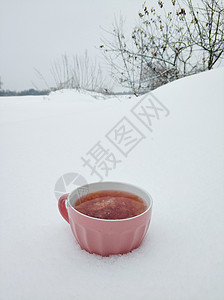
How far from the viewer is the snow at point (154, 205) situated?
0.41 metres

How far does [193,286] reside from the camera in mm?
397

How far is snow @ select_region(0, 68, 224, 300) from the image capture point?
1.33 ft

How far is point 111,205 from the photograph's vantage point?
0.50 meters

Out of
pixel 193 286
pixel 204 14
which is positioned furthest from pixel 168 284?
pixel 204 14

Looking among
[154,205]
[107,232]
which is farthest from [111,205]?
[154,205]

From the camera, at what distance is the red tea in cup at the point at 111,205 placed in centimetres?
47

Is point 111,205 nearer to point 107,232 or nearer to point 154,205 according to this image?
point 107,232

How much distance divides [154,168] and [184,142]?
206mm

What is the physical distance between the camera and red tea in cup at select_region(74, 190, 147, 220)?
470 mm

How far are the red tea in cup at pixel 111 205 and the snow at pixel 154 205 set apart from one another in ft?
0.29

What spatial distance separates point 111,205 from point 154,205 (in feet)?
0.62

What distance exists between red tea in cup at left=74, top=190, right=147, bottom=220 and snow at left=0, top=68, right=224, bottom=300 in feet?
0.29

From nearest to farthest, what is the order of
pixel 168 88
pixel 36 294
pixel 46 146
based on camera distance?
pixel 36 294
pixel 46 146
pixel 168 88

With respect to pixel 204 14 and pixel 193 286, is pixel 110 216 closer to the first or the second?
pixel 193 286
